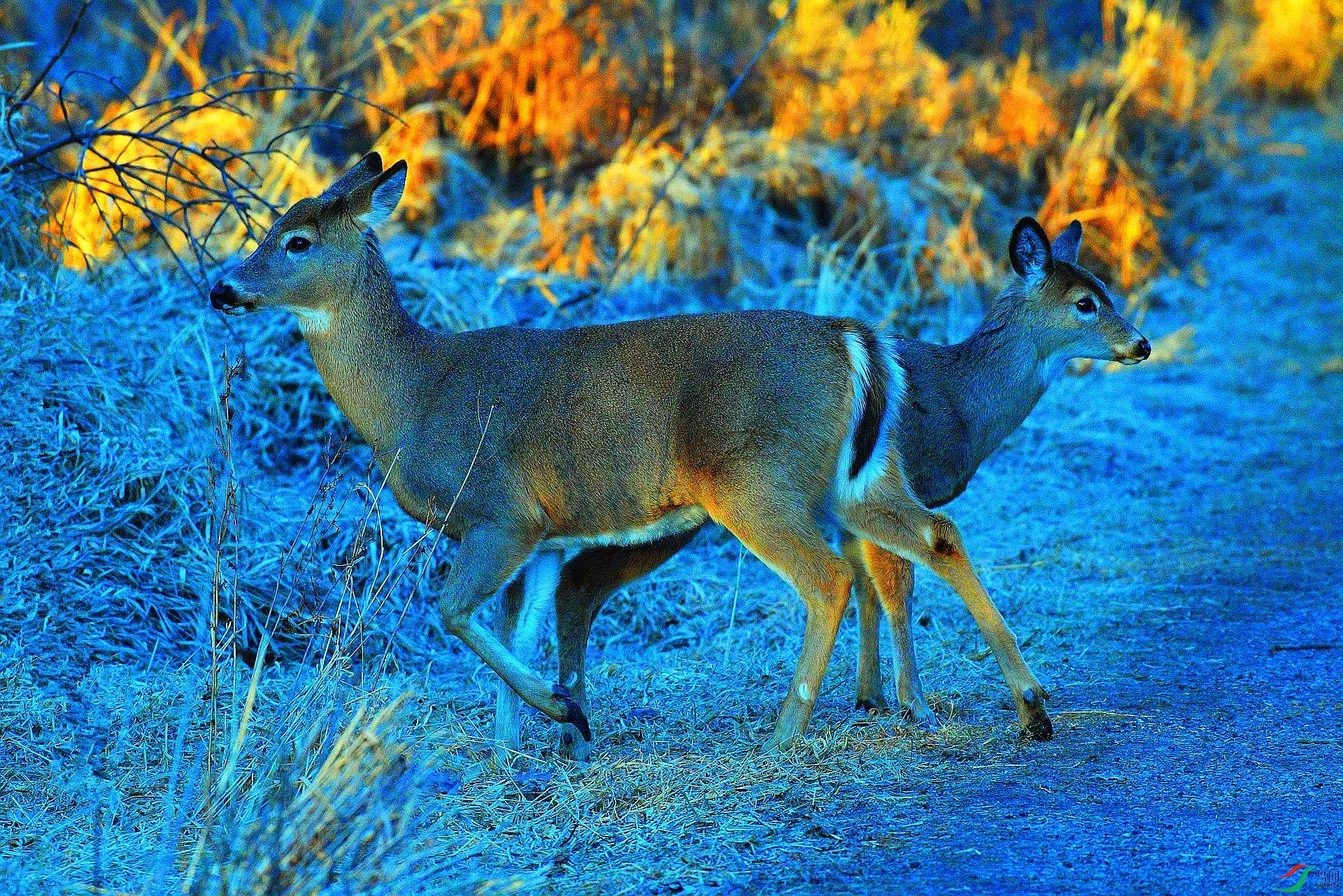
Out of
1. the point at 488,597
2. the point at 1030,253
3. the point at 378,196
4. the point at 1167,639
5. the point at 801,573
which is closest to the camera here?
the point at 801,573

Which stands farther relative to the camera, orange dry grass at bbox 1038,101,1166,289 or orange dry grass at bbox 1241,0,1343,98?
orange dry grass at bbox 1241,0,1343,98

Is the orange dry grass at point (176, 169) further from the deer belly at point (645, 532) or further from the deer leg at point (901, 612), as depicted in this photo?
the deer leg at point (901, 612)

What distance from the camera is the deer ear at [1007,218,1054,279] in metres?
6.72

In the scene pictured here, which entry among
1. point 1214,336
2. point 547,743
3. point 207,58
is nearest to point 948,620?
point 547,743

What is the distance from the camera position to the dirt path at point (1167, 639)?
4.21 meters

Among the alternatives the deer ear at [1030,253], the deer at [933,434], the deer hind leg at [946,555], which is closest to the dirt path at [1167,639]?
the deer hind leg at [946,555]

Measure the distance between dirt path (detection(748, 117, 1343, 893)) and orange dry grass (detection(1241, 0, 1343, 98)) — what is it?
22.3 feet

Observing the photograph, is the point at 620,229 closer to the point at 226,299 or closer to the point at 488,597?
the point at 226,299

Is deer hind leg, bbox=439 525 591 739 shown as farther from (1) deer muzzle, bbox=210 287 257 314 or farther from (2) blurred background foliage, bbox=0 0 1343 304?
(2) blurred background foliage, bbox=0 0 1343 304

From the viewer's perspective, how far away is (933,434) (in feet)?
19.7

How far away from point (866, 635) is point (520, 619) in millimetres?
1279

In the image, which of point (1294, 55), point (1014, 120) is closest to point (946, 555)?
point (1014, 120)

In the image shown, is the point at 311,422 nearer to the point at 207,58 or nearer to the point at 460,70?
the point at 460,70

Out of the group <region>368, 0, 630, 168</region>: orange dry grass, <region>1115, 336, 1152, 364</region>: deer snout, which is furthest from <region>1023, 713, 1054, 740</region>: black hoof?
<region>368, 0, 630, 168</region>: orange dry grass
